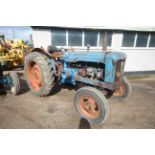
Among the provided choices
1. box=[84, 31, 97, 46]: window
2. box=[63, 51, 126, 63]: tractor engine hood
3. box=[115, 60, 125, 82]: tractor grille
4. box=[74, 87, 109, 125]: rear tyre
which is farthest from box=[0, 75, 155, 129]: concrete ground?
box=[84, 31, 97, 46]: window

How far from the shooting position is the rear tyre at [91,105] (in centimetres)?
287

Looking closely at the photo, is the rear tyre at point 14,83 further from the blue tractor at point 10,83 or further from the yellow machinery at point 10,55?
the yellow machinery at point 10,55

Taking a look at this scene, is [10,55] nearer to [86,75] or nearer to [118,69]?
[86,75]

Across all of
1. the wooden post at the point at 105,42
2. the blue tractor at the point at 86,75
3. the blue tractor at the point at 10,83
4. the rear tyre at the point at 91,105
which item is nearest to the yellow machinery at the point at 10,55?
the blue tractor at the point at 10,83

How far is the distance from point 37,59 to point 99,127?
249 centimetres

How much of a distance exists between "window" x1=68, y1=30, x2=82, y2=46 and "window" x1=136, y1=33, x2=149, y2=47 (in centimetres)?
313

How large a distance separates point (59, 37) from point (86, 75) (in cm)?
360

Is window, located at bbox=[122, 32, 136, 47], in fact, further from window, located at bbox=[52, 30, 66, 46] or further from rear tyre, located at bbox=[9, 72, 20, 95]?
rear tyre, located at bbox=[9, 72, 20, 95]

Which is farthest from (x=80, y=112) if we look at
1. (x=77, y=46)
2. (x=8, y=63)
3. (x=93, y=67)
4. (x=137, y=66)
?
(x=8, y=63)

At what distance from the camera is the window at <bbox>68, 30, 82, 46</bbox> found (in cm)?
659

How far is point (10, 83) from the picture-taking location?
4.31 m

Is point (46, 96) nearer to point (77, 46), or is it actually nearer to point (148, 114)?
point (148, 114)

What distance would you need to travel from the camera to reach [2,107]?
3582 millimetres

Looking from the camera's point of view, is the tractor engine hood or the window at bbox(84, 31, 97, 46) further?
the window at bbox(84, 31, 97, 46)
